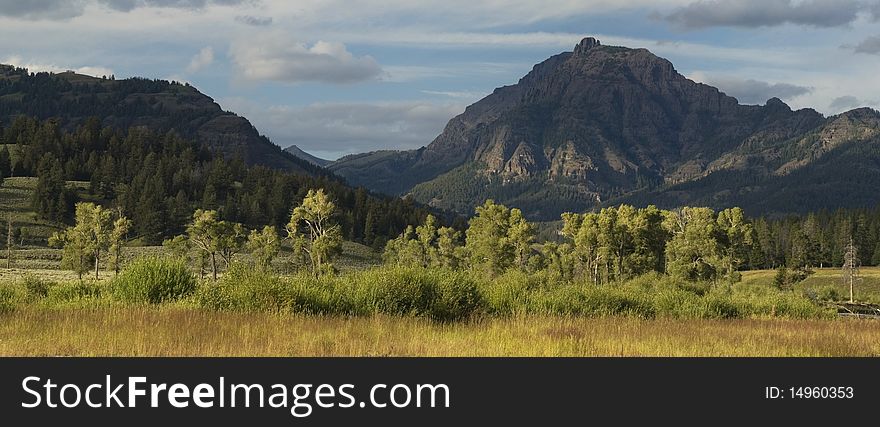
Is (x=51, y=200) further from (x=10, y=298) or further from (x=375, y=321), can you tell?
(x=375, y=321)

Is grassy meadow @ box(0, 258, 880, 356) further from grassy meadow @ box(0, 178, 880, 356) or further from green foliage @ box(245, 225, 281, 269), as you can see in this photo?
green foliage @ box(245, 225, 281, 269)

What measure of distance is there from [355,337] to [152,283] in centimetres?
896

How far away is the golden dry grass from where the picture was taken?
14363mm

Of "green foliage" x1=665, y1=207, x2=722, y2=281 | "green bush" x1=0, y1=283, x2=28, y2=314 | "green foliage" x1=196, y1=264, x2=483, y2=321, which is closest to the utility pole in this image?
"green foliage" x1=665, y1=207, x2=722, y2=281

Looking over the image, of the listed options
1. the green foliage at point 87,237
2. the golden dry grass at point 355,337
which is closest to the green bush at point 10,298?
the golden dry grass at point 355,337

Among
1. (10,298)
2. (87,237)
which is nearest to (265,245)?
(87,237)

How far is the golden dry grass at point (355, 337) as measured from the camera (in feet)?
47.1

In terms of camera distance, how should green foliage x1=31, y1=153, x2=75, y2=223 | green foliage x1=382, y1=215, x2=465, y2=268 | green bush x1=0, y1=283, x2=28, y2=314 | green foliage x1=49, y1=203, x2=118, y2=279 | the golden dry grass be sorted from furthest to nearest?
green foliage x1=31, y1=153, x2=75, y2=223, green foliage x1=382, y1=215, x2=465, y2=268, green foliage x1=49, y1=203, x2=118, y2=279, green bush x1=0, y1=283, x2=28, y2=314, the golden dry grass

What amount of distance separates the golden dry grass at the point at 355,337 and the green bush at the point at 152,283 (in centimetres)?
213

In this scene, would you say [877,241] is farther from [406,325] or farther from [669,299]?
[406,325]

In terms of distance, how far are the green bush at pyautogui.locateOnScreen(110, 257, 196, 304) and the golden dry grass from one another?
2134mm

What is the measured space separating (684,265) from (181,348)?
60525 millimetres

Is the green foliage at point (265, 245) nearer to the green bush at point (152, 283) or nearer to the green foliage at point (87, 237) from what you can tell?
the green foliage at point (87, 237)

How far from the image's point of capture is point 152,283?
872 inches
